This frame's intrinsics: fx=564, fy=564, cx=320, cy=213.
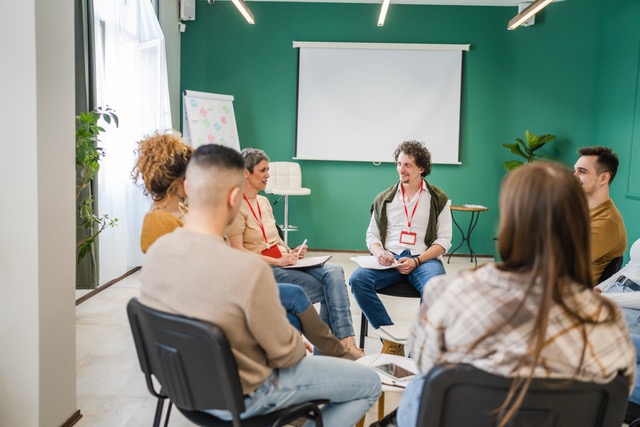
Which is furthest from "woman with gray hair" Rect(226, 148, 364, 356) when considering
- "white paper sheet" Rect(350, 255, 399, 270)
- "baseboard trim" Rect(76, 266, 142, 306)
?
"baseboard trim" Rect(76, 266, 142, 306)

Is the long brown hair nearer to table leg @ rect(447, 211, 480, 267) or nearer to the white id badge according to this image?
the white id badge

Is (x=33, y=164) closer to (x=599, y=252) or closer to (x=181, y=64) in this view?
(x=599, y=252)

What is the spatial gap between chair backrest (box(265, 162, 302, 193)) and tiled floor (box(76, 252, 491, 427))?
7.34 feet

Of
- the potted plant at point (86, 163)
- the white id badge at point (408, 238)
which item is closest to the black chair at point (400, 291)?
the white id badge at point (408, 238)

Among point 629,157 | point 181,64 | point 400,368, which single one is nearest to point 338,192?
point 181,64

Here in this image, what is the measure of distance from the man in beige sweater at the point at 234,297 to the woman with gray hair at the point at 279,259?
1276 millimetres

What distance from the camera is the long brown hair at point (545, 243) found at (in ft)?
3.79

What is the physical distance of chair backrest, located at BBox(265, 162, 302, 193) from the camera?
6.65 meters

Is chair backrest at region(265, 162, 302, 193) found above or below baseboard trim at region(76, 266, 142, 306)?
above

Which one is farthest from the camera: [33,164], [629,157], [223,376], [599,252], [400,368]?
[629,157]

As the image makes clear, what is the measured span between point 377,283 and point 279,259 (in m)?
0.64

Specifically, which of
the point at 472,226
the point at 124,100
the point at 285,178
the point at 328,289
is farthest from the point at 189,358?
the point at 472,226

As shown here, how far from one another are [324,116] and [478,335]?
19.2 feet

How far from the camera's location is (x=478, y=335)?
121cm
